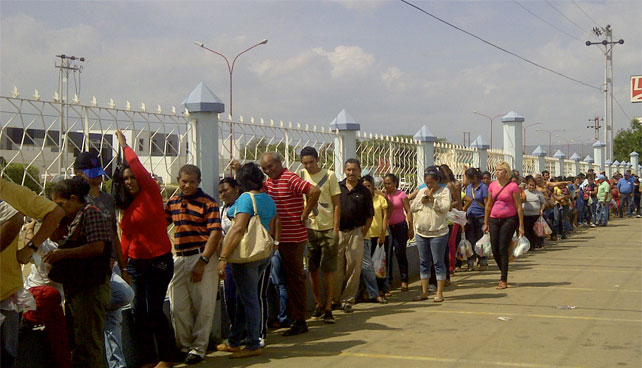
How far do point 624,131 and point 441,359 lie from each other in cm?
6537

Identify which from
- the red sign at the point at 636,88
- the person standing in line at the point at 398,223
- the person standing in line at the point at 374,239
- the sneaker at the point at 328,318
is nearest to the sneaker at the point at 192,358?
the sneaker at the point at 328,318

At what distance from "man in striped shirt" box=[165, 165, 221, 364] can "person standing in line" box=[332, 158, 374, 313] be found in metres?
2.57

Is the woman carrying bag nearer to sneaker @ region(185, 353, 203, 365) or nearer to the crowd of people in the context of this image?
the crowd of people

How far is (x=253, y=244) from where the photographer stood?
21.8ft

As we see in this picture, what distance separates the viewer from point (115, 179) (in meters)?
6.24

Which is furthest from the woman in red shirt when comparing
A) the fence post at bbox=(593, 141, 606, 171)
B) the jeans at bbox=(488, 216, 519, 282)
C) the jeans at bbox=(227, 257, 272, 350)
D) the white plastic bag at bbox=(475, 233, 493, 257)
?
the fence post at bbox=(593, 141, 606, 171)

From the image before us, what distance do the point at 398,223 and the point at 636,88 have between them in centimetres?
3329

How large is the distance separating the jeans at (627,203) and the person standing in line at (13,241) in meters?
25.3

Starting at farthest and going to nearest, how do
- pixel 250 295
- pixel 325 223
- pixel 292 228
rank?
pixel 325 223
pixel 292 228
pixel 250 295

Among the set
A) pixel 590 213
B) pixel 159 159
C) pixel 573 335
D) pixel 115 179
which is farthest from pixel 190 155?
pixel 590 213

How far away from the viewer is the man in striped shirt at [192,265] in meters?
6.48

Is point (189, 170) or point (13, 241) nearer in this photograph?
point (13, 241)

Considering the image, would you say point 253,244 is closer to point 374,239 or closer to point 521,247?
point 374,239

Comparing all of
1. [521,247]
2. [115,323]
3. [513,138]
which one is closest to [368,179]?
[521,247]
